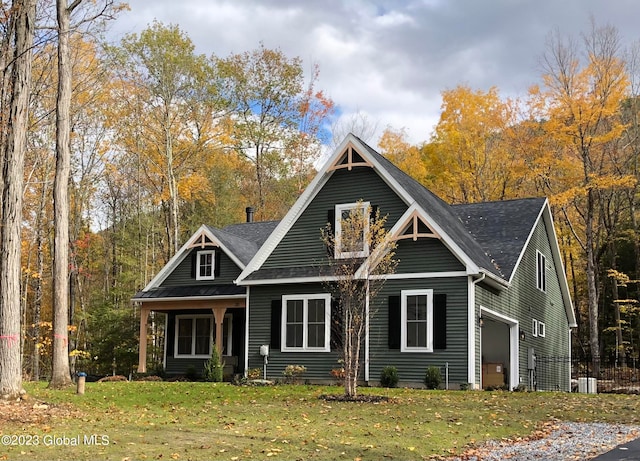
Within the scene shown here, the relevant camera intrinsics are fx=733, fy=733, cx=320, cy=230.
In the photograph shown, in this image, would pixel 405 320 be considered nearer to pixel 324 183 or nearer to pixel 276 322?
pixel 276 322

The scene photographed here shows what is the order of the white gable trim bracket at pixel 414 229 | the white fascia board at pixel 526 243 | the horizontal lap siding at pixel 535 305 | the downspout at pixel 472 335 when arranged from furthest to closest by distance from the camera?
the horizontal lap siding at pixel 535 305 → the white fascia board at pixel 526 243 → the white gable trim bracket at pixel 414 229 → the downspout at pixel 472 335

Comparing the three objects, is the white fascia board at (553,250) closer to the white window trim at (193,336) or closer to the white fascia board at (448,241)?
the white fascia board at (448,241)

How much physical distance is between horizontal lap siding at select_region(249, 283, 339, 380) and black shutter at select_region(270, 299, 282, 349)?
0.16 metres

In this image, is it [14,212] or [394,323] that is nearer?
[14,212]

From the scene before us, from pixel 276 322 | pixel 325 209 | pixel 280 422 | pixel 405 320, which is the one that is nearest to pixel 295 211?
pixel 325 209

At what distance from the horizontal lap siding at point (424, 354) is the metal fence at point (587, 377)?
4.63 m

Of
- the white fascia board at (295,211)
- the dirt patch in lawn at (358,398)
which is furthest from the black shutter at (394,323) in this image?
the dirt patch in lawn at (358,398)

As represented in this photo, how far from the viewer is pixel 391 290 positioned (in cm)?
2048

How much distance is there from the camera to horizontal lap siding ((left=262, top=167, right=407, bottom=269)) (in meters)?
21.3

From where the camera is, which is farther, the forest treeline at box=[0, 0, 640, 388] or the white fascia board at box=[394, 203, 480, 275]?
the forest treeline at box=[0, 0, 640, 388]

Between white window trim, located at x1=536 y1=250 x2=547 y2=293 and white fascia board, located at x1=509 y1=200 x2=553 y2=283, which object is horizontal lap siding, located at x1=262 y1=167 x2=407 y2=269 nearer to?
white fascia board, located at x1=509 y1=200 x2=553 y2=283

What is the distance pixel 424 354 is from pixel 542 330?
8.12m

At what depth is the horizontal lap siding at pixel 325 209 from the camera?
2127 cm

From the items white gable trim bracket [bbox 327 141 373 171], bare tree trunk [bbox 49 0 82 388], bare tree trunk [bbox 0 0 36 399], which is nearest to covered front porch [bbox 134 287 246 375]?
white gable trim bracket [bbox 327 141 373 171]
